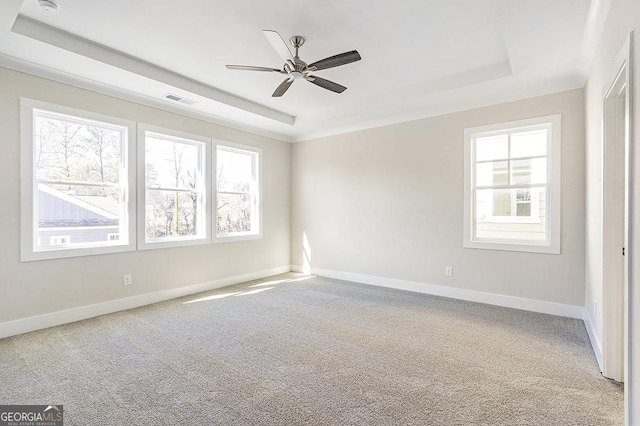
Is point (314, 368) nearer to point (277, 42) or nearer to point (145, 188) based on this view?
point (277, 42)

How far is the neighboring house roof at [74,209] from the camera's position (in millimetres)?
3590

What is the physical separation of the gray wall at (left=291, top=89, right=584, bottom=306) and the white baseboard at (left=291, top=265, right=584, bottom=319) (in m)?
0.07

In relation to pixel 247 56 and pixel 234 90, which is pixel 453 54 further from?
pixel 234 90

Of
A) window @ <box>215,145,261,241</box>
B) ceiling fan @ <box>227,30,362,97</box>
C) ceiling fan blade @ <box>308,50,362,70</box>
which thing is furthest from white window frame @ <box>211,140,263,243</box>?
ceiling fan blade @ <box>308,50,362,70</box>

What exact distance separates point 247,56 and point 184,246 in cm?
287

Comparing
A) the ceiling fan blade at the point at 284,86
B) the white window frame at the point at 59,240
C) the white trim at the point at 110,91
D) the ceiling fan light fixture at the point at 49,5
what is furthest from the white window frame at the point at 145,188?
the ceiling fan blade at the point at 284,86

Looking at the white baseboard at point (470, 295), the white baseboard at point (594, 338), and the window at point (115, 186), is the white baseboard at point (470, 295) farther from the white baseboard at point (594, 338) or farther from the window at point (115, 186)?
the window at point (115, 186)

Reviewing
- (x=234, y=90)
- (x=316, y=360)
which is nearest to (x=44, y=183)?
(x=234, y=90)

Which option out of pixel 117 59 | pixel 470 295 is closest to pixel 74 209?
pixel 117 59

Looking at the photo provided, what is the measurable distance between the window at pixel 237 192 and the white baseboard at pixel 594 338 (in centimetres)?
483

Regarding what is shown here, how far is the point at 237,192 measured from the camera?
5746 mm

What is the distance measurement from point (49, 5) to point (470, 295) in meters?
5.48

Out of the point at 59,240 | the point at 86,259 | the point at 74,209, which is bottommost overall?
the point at 86,259

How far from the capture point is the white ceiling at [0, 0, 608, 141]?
2.68 m
